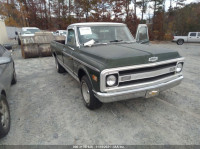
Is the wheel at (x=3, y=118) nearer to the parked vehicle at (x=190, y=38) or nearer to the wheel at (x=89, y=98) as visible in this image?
the wheel at (x=89, y=98)

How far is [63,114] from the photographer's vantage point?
3150 mm

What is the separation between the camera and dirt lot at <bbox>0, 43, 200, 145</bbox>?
243 centimetres

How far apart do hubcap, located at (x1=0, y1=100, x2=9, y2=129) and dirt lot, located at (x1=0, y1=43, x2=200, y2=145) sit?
0.22m

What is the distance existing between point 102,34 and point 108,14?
2062cm

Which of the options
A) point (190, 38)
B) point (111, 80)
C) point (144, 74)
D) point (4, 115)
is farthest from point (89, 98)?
point (190, 38)

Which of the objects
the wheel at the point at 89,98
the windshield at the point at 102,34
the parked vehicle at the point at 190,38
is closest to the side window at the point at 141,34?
the windshield at the point at 102,34

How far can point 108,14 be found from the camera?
22.4 metres

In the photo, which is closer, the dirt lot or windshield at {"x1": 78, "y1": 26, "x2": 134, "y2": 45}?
the dirt lot

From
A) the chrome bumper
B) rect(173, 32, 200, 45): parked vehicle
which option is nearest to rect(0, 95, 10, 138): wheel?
the chrome bumper

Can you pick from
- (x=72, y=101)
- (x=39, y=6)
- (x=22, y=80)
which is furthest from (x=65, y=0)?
(x=72, y=101)

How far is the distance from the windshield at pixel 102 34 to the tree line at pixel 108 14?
19.3m

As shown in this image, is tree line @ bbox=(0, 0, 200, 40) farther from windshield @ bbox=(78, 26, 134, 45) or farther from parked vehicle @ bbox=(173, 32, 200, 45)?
windshield @ bbox=(78, 26, 134, 45)

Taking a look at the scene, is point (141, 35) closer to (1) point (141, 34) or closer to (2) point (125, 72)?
(1) point (141, 34)

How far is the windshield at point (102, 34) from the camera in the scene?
3.61 meters
